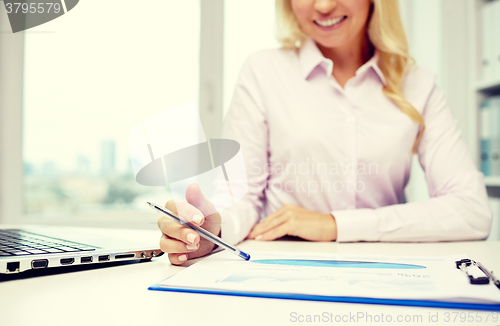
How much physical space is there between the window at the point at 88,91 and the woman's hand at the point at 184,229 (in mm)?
1108

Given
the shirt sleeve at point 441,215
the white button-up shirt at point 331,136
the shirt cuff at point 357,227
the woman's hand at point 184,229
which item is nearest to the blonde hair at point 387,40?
the white button-up shirt at point 331,136

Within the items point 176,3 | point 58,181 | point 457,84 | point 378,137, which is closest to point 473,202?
point 378,137

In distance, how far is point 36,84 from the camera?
188 cm

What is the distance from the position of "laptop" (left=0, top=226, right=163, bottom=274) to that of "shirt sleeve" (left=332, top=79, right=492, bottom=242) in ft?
1.35

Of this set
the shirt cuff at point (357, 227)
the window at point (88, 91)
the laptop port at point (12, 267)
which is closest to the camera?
the laptop port at point (12, 267)

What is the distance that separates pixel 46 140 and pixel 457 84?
6.97ft

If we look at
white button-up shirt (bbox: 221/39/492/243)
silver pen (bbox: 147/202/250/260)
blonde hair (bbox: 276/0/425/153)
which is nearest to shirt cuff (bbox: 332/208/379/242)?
white button-up shirt (bbox: 221/39/492/243)

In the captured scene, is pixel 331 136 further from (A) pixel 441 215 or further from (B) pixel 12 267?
(B) pixel 12 267

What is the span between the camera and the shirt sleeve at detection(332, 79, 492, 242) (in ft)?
2.45

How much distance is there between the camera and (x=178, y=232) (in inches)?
19.5

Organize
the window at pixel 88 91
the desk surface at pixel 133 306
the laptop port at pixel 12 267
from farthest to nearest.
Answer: the window at pixel 88 91, the laptop port at pixel 12 267, the desk surface at pixel 133 306

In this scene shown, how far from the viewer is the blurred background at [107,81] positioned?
5.38 feet

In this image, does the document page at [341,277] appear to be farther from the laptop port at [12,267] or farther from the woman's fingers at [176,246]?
the laptop port at [12,267]

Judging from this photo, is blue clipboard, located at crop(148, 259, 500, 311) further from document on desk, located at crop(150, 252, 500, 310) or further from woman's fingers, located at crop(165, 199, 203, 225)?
woman's fingers, located at crop(165, 199, 203, 225)
